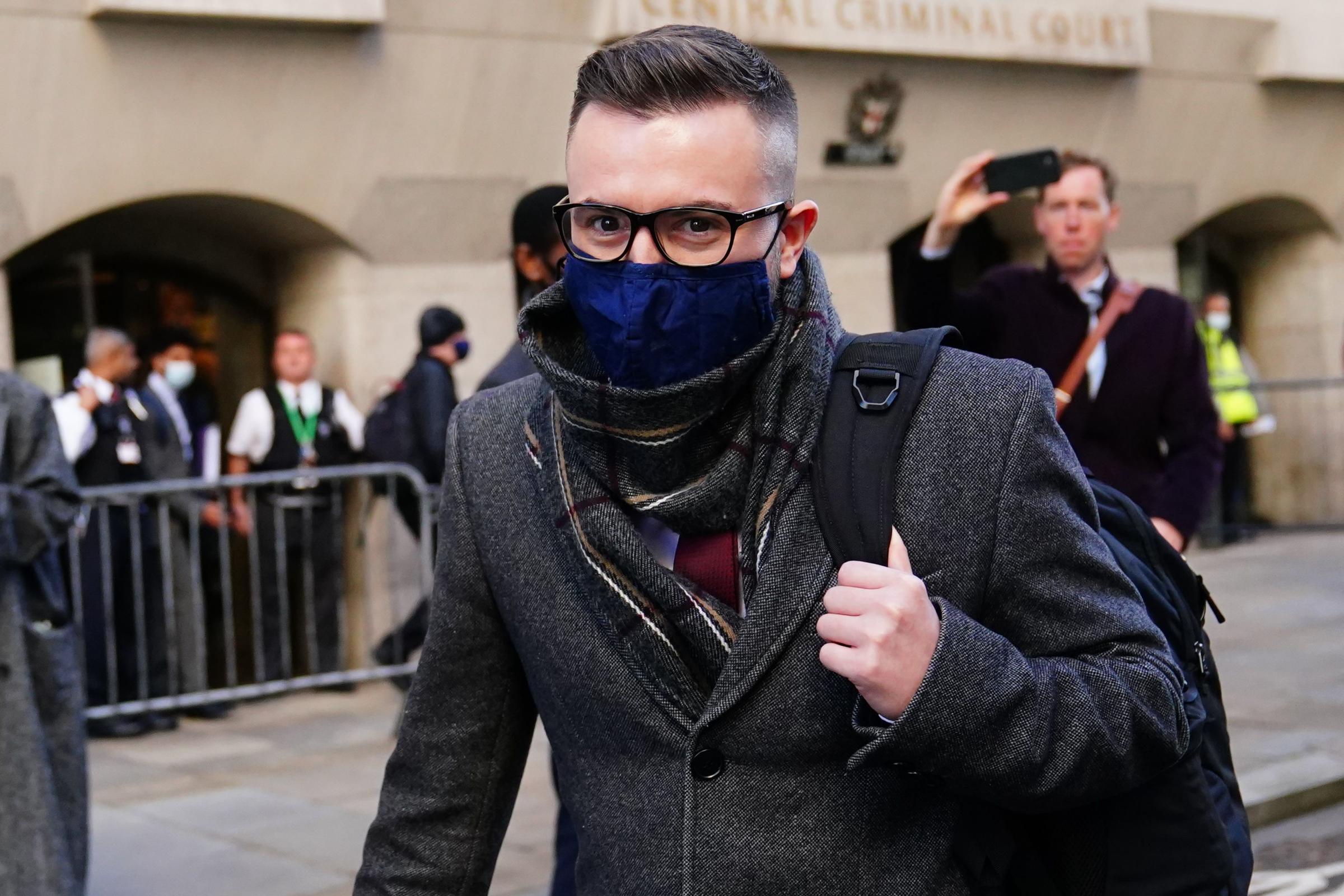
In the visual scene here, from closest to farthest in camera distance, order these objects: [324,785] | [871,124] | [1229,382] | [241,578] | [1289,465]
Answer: [324,785] < [241,578] < [871,124] < [1229,382] < [1289,465]

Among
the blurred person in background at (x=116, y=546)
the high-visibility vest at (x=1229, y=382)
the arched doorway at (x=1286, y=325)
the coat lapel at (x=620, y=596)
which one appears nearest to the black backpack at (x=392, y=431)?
the blurred person in background at (x=116, y=546)

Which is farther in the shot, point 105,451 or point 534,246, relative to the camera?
point 105,451

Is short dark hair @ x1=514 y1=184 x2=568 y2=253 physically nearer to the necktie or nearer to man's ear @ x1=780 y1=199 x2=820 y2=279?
the necktie

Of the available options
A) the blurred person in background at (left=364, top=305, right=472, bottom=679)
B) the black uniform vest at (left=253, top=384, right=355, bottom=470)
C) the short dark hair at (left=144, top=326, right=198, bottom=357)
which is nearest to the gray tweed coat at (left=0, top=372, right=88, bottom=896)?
the blurred person in background at (left=364, top=305, right=472, bottom=679)

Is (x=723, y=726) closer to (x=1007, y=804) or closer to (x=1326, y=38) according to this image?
(x=1007, y=804)

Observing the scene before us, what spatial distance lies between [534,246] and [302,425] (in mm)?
5122

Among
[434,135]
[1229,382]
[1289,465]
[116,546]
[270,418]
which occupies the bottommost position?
[1289,465]

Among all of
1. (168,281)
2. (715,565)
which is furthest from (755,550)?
(168,281)

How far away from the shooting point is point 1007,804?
5.81 feet

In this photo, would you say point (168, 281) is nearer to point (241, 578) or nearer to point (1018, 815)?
point (241, 578)

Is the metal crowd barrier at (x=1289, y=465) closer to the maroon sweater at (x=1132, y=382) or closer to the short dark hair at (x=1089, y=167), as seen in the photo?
the short dark hair at (x=1089, y=167)

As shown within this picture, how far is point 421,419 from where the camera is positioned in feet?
26.9

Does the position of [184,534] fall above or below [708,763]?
below

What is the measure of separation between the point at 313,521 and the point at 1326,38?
9.78m
